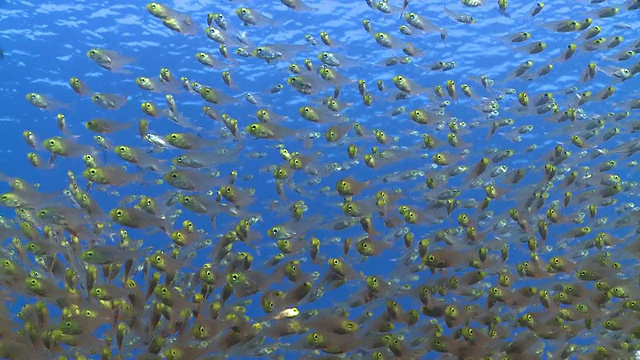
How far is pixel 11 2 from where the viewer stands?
20312 mm

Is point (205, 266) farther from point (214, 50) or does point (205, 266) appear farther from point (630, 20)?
point (630, 20)

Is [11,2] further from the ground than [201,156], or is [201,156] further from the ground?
[201,156]

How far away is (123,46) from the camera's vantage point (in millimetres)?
23109

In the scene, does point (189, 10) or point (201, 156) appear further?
point (189, 10)

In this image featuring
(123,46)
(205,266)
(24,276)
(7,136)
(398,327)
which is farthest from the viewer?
(7,136)

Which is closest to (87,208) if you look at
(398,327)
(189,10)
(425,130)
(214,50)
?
(398,327)

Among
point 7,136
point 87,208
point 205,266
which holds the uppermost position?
point 87,208

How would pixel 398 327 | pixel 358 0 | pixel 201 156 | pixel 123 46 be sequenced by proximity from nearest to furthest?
pixel 201 156 < pixel 398 327 < pixel 358 0 < pixel 123 46

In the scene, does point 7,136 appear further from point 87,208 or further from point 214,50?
point 87,208

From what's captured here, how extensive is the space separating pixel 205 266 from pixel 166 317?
765 millimetres

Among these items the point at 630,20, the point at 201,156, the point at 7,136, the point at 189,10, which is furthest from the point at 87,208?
the point at 7,136

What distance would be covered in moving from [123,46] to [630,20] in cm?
2166

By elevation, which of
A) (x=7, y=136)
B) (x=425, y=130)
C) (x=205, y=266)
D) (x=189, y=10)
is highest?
(x=205, y=266)

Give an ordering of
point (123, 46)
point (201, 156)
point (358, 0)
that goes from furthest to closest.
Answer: point (123, 46) < point (358, 0) < point (201, 156)
